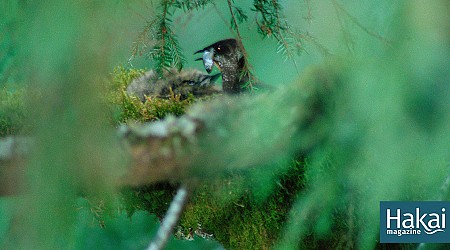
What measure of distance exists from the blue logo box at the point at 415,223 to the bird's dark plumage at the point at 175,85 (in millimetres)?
554

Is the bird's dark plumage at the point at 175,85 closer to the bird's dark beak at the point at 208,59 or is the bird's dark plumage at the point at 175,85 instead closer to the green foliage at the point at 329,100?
the bird's dark beak at the point at 208,59

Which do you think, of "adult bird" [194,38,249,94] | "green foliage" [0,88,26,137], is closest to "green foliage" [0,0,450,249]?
"green foliage" [0,88,26,137]

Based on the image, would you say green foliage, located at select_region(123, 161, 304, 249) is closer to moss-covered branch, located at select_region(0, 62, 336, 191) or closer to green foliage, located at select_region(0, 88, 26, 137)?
moss-covered branch, located at select_region(0, 62, 336, 191)

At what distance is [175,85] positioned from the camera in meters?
Answer: 1.53

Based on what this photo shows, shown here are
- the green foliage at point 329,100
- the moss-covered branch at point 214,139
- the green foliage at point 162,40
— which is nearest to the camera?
the green foliage at point 329,100

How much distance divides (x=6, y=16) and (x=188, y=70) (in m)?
1.12

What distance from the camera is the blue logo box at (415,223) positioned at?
1126 millimetres

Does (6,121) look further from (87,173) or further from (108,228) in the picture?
(108,228)

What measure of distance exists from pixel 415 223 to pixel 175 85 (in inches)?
25.3

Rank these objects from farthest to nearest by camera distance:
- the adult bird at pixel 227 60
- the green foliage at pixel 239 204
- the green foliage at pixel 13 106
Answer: the adult bird at pixel 227 60 < the green foliage at pixel 239 204 < the green foliage at pixel 13 106

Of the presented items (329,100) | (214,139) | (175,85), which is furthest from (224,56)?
(329,100)

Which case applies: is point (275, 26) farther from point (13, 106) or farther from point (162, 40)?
point (13, 106)

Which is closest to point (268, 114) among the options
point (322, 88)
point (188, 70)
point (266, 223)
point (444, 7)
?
point (322, 88)

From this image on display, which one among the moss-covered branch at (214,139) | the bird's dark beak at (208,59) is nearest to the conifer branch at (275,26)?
the moss-covered branch at (214,139)
